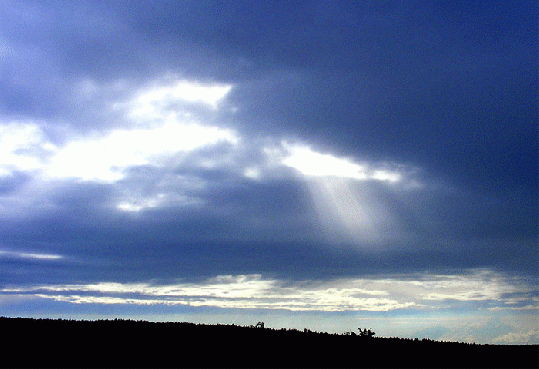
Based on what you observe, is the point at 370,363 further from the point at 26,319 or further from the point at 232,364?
the point at 26,319

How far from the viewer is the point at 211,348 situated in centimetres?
2811

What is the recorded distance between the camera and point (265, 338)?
3133 cm

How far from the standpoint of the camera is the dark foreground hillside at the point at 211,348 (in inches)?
990

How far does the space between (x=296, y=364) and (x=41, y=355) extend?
1357 centimetres

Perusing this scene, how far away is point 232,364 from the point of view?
82.8ft

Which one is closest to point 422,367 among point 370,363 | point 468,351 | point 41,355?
point 370,363

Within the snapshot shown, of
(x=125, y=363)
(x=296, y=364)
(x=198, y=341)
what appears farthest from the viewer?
(x=198, y=341)

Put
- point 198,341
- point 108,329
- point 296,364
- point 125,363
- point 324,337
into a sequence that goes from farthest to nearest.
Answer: point 324,337
point 108,329
point 198,341
point 296,364
point 125,363

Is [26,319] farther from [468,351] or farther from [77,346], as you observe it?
[468,351]

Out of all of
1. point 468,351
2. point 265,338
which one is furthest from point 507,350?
point 265,338

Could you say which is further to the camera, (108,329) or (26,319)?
(26,319)

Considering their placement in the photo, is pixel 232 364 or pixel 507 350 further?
pixel 507 350

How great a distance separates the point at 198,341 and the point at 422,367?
13373 millimetres

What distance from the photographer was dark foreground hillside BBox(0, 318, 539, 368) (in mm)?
25141
